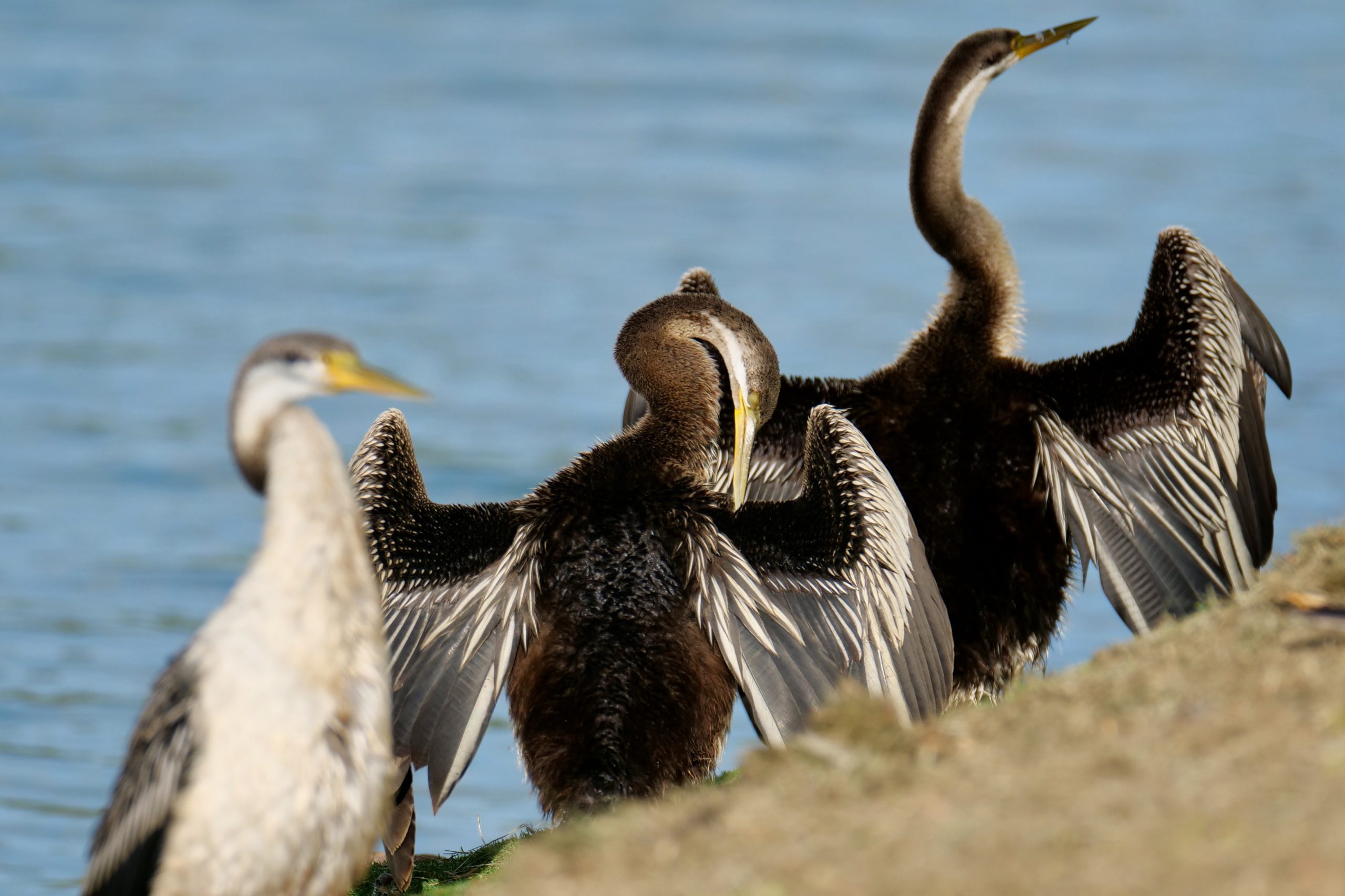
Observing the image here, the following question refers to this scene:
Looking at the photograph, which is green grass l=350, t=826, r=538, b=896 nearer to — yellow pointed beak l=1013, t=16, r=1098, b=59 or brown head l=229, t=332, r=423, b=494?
brown head l=229, t=332, r=423, b=494

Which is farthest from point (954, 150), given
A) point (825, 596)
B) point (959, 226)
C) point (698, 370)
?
point (825, 596)

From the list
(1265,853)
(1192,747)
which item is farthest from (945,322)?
(1265,853)

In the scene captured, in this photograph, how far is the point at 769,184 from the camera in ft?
73.1

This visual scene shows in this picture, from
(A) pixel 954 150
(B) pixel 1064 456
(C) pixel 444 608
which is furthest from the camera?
(A) pixel 954 150

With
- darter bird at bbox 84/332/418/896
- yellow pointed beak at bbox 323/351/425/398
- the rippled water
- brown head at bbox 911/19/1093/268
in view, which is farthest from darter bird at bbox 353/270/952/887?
the rippled water

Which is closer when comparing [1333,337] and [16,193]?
[1333,337]

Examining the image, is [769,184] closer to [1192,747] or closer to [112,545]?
[112,545]

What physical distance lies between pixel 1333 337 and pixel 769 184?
7.92 metres

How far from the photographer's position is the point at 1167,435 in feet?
22.2

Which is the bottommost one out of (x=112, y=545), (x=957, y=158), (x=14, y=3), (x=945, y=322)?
(x=112, y=545)

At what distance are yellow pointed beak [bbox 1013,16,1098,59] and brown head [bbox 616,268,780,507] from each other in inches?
94.8

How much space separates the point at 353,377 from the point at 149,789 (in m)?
1.08

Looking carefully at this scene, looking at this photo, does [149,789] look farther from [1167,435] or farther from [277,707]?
[1167,435]

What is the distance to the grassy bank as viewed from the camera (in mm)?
2965
